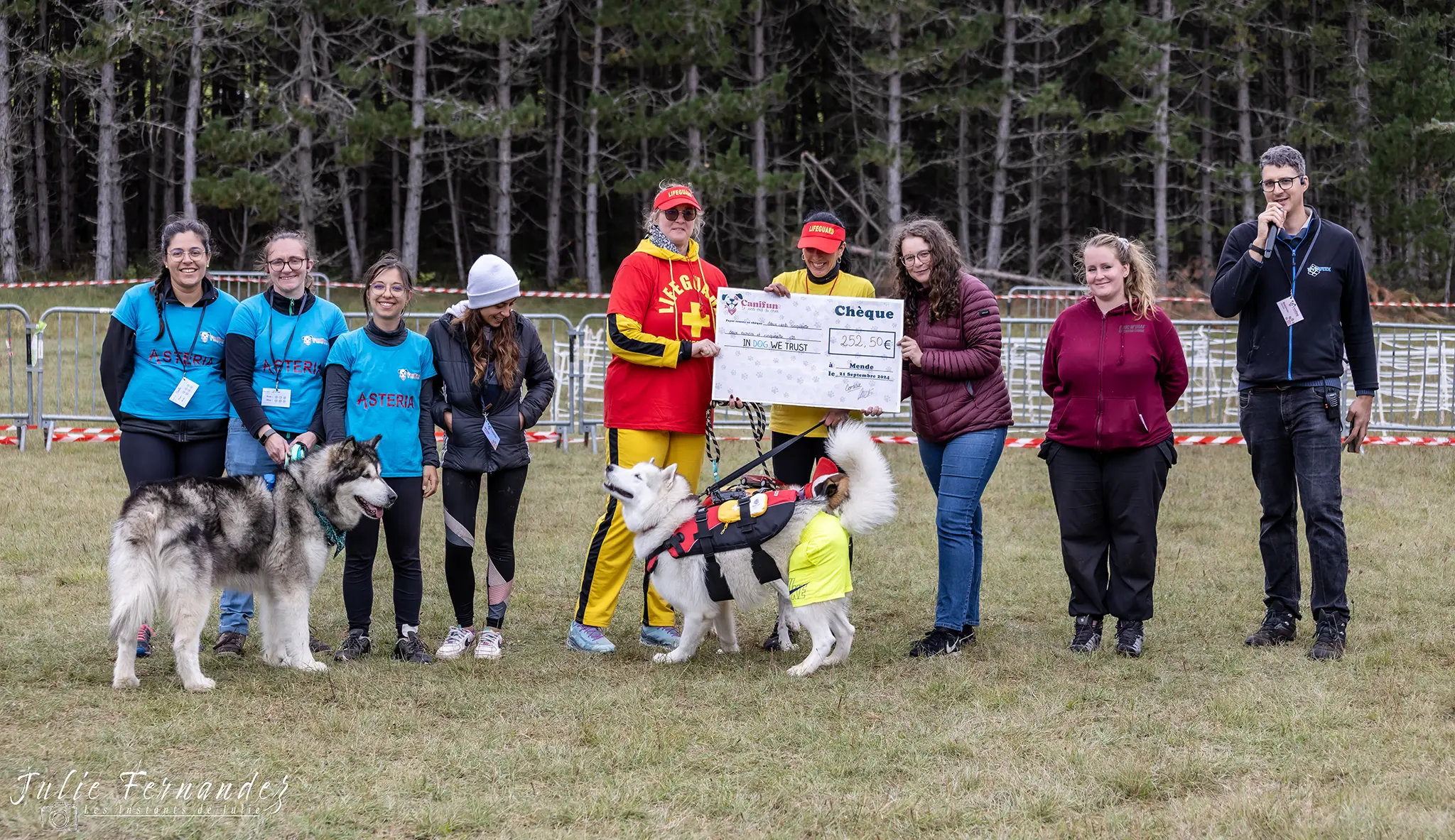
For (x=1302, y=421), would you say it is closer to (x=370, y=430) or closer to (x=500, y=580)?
(x=500, y=580)

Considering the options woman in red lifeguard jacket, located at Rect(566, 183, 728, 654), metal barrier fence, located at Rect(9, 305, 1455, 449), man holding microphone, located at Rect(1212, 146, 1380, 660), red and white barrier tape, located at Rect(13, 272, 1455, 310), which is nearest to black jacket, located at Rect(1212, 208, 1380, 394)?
man holding microphone, located at Rect(1212, 146, 1380, 660)

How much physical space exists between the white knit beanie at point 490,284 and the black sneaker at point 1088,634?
120 inches

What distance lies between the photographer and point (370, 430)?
5.32m

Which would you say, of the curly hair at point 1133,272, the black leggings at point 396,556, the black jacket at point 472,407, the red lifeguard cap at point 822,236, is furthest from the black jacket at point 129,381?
the curly hair at point 1133,272

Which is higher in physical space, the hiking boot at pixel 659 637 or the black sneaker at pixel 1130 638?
the black sneaker at pixel 1130 638

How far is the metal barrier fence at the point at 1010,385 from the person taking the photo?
11.2 meters

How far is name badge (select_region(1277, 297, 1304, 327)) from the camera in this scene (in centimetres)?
526

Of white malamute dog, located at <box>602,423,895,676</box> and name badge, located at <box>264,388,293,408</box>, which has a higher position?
name badge, located at <box>264,388,293,408</box>

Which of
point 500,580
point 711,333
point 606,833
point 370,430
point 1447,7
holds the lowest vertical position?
point 606,833

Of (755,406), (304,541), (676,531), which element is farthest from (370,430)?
(755,406)

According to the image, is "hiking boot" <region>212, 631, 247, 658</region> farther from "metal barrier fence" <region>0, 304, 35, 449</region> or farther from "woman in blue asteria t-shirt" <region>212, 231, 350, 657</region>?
"metal barrier fence" <region>0, 304, 35, 449</region>

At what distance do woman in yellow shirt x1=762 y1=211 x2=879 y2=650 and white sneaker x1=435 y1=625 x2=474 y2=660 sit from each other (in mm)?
1428

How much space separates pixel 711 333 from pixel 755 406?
42cm

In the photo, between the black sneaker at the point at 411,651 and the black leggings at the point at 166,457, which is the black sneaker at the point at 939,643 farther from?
the black leggings at the point at 166,457
